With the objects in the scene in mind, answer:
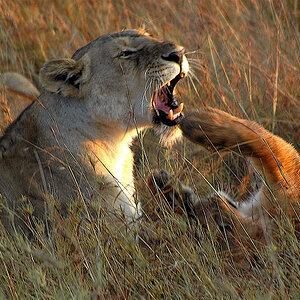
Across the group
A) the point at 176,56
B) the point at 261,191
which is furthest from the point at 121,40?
the point at 261,191

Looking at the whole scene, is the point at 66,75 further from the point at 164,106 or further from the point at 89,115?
the point at 164,106

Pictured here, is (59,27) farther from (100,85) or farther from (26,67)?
(100,85)

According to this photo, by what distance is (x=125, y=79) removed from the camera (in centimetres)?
401

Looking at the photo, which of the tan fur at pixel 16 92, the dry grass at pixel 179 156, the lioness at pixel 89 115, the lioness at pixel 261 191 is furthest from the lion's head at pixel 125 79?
the tan fur at pixel 16 92

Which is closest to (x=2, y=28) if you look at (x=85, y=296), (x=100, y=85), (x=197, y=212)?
(x=100, y=85)

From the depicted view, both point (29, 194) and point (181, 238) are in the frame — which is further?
point (29, 194)

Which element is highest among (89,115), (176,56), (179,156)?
(176,56)

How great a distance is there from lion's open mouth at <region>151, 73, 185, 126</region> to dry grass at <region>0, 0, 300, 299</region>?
239mm

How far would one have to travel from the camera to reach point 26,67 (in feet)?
21.6

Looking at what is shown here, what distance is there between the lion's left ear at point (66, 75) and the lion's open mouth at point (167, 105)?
0.47m

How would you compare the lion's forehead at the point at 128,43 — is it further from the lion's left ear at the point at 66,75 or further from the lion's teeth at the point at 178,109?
the lion's teeth at the point at 178,109

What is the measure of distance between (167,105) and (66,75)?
68cm

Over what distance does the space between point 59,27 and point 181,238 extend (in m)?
4.18

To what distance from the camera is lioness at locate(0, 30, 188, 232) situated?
3.92 m
